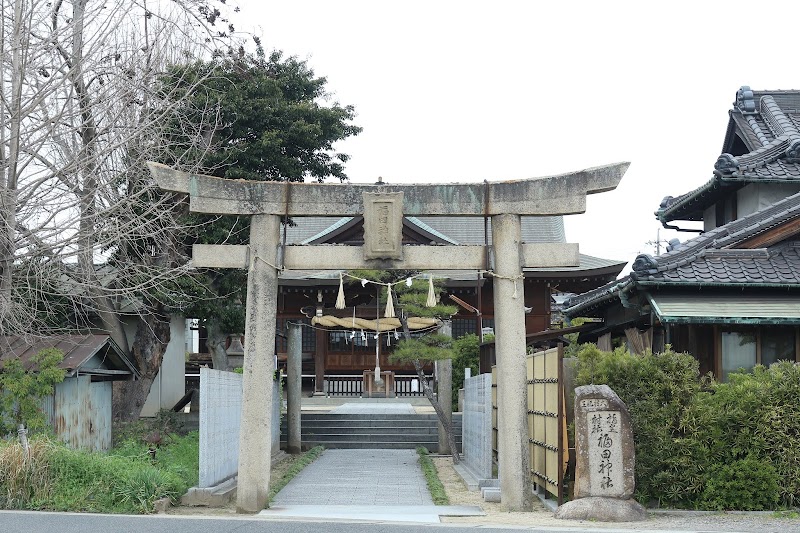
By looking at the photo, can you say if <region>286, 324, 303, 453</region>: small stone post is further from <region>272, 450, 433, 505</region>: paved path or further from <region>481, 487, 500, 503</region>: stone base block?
<region>481, 487, 500, 503</region>: stone base block

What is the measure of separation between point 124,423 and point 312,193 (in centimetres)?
967

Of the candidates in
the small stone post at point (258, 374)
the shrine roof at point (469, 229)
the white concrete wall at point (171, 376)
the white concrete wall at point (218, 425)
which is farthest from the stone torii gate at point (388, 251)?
the shrine roof at point (469, 229)

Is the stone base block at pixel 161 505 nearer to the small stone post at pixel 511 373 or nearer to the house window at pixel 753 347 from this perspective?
the small stone post at pixel 511 373

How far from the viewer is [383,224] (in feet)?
44.4

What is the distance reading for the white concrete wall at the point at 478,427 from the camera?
17.3m

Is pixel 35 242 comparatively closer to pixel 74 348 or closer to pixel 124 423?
pixel 74 348

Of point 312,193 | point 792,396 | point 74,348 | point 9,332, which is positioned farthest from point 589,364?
point 9,332

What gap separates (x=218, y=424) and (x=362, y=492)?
3215 mm

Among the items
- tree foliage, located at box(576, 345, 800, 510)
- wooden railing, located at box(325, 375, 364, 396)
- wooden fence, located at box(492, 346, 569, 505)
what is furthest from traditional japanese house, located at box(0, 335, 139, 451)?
wooden railing, located at box(325, 375, 364, 396)

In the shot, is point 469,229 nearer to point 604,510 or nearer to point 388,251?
point 388,251

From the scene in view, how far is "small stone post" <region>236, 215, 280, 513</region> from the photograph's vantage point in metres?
13.2

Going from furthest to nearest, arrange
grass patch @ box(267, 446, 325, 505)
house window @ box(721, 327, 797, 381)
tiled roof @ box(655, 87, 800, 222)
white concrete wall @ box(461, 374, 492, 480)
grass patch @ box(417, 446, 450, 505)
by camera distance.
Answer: tiled roof @ box(655, 87, 800, 222) → white concrete wall @ box(461, 374, 492, 480) → grass patch @ box(267, 446, 325, 505) → house window @ box(721, 327, 797, 381) → grass patch @ box(417, 446, 450, 505)

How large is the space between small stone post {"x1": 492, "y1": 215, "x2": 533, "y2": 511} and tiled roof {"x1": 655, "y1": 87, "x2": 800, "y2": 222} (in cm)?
672

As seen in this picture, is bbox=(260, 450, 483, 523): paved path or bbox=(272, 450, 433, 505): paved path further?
bbox=(272, 450, 433, 505): paved path
